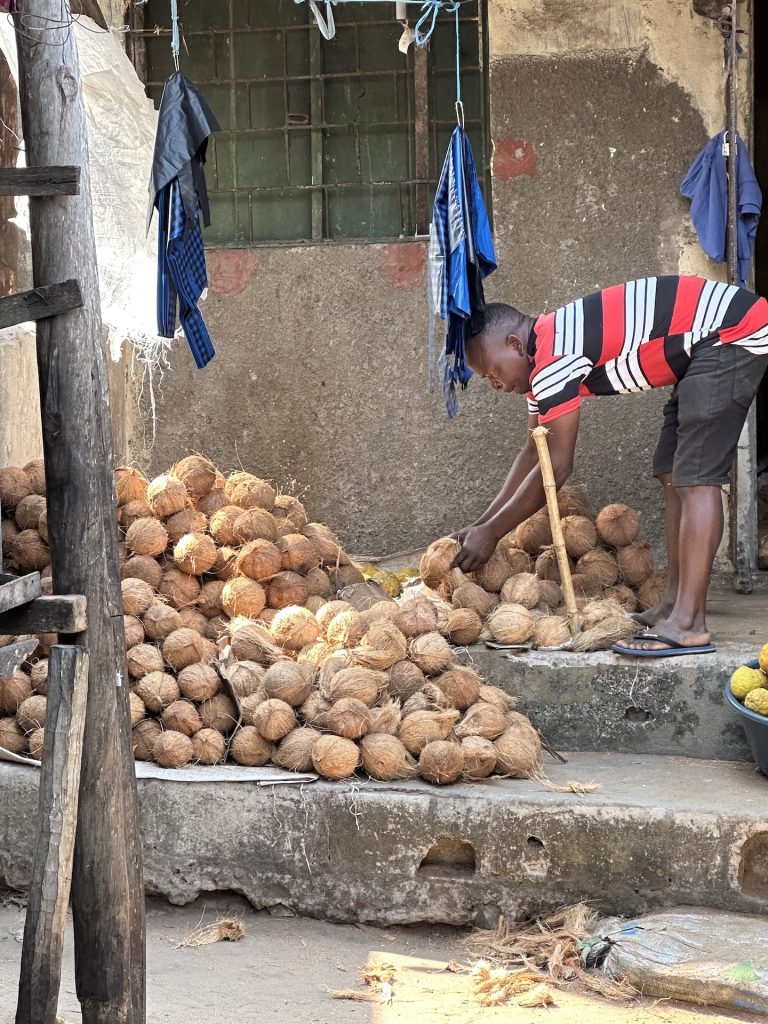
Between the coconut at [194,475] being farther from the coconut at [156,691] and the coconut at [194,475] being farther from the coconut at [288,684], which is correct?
the coconut at [288,684]

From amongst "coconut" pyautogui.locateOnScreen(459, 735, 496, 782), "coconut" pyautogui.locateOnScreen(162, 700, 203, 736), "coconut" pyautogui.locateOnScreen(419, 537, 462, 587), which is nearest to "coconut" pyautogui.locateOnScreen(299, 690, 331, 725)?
"coconut" pyautogui.locateOnScreen(162, 700, 203, 736)

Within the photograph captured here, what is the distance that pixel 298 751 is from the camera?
A: 4328 mm

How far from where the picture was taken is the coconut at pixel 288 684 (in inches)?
175

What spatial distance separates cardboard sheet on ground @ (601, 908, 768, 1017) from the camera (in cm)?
363

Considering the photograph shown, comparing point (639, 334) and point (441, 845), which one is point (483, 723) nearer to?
point (441, 845)

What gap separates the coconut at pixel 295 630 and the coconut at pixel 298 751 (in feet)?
1.64

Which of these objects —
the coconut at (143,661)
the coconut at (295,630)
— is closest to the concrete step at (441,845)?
the coconut at (143,661)

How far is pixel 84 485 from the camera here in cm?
321

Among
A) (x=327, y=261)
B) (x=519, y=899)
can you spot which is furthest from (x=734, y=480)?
(x=519, y=899)

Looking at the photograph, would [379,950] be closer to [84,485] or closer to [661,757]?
[661,757]

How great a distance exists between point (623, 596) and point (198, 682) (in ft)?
6.43

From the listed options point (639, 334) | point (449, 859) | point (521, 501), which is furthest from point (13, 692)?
point (639, 334)

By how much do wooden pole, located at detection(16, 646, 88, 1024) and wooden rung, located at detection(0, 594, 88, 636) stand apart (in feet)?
0.41

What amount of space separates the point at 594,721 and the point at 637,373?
4.61 ft
